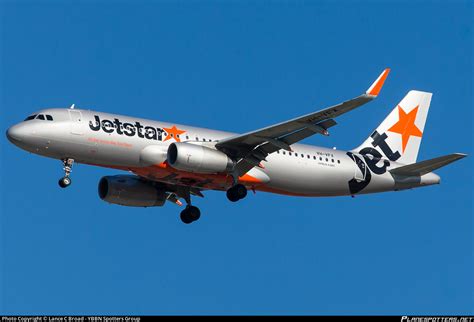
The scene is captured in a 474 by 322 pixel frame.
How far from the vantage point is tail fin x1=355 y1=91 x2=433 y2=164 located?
175 feet

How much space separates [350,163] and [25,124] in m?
16.1

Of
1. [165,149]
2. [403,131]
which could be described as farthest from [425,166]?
[165,149]

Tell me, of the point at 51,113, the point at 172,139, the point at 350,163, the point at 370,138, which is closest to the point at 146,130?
the point at 172,139

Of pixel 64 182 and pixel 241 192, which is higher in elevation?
pixel 64 182

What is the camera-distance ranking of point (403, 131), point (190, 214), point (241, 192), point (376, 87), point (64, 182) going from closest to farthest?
point (376, 87) < point (64, 182) < point (241, 192) < point (190, 214) < point (403, 131)

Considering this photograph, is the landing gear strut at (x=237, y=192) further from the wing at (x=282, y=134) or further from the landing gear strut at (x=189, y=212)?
the landing gear strut at (x=189, y=212)

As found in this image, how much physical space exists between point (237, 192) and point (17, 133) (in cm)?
1019

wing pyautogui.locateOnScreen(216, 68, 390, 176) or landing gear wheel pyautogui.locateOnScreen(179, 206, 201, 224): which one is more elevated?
wing pyautogui.locateOnScreen(216, 68, 390, 176)

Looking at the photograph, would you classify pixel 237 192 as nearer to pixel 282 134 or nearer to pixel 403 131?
pixel 282 134

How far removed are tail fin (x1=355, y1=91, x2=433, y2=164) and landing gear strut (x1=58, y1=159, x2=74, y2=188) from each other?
16244mm

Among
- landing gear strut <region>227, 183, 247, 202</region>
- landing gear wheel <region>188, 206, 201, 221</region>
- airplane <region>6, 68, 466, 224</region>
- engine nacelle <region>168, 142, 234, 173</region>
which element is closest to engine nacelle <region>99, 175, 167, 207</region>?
airplane <region>6, 68, 466, 224</region>

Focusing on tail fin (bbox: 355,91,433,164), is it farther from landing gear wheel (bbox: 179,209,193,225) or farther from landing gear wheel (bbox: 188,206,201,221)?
landing gear wheel (bbox: 179,209,193,225)

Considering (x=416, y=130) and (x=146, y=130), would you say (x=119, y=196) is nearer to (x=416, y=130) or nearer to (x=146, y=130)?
(x=146, y=130)

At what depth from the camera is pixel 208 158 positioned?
44.6m
